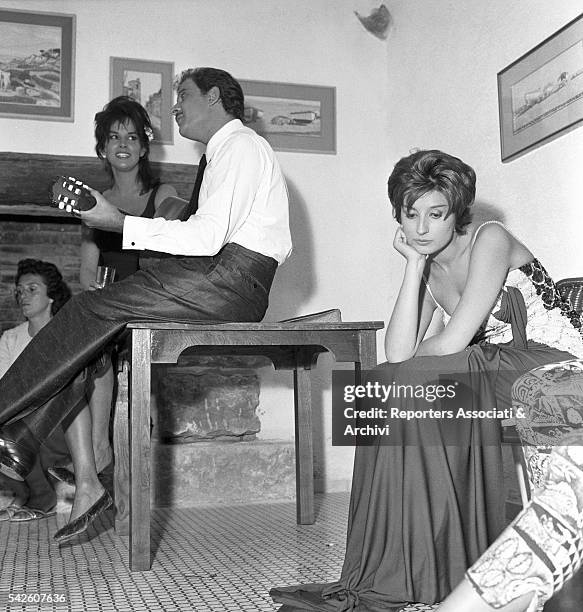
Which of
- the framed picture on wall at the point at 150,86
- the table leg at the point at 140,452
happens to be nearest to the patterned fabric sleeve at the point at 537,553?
the table leg at the point at 140,452

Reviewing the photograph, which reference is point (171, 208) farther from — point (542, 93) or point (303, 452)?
point (542, 93)

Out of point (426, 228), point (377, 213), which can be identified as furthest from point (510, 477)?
point (377, 213)

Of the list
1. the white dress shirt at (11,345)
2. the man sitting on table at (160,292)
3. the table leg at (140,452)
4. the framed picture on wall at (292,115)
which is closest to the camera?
the table leg at (140,452)

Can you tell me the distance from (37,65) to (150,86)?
49 centimetres

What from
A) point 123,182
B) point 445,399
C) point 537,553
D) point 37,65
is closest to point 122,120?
point 123,182

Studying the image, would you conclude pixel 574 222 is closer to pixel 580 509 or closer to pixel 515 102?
pixel 515 102

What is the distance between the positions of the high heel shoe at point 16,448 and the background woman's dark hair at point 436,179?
1.26 m

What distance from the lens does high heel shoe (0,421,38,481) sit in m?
2.29

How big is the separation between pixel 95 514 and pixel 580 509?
5.84ft

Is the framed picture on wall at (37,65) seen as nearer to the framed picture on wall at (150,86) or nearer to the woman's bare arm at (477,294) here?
the framed picture on wall at (150,86)

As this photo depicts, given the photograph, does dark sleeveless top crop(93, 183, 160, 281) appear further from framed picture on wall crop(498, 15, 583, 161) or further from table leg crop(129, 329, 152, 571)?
framed picture on wall crop(498, 15, 583, 161)

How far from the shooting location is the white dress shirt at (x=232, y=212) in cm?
226

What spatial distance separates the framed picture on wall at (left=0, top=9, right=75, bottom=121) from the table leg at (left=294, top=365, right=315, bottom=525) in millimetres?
1607

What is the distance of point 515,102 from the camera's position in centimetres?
283
